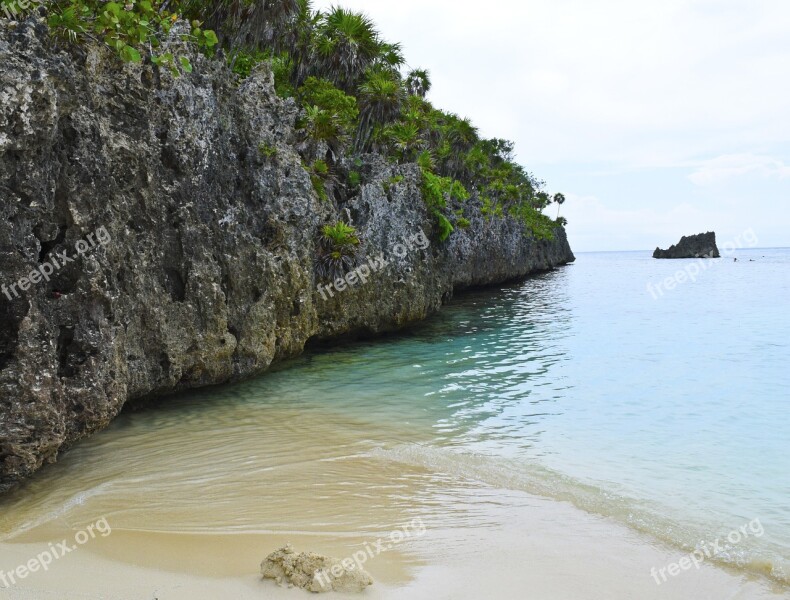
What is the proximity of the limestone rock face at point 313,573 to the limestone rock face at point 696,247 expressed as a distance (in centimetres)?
12897

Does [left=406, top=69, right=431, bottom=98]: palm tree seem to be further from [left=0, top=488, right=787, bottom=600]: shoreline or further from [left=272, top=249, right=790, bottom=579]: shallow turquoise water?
[left=0, top=488, right=787, bottom=600]: shoreline

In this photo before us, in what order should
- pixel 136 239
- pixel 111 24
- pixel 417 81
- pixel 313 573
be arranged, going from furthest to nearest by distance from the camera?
1. pixel 417 81
2. pixel 136 239
3. pixel 111 24
4. pixel 313 573

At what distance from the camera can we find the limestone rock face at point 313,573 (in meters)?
4.27

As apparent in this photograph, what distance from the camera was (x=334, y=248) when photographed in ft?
53.6

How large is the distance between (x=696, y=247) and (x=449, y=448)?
12569 centimetres

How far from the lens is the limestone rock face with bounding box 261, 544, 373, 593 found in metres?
4.27

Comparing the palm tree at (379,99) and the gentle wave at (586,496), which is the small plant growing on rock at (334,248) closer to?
the gentle wave at (586,496)

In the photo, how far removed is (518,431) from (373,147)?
2241 centimetres

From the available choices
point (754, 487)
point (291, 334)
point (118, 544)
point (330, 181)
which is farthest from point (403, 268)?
point (118, 544)

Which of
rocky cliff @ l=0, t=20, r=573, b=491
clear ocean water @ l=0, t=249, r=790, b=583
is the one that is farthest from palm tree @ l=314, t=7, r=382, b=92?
clear ocean water @ l=0, t=249, r=790, b=583

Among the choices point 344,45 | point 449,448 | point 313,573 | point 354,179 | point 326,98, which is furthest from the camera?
point 344,45

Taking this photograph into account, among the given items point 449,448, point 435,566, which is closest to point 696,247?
point 449,448

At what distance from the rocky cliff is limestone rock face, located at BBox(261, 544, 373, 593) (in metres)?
3.59

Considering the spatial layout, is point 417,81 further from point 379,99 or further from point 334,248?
point 334,248
